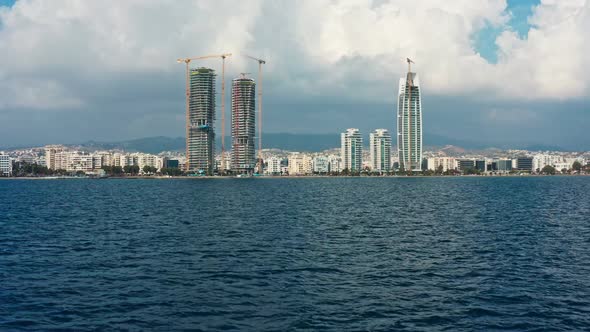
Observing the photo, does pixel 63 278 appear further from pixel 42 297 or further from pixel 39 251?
pixel 39 251

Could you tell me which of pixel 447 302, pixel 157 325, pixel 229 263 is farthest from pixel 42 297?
pixel 447 302

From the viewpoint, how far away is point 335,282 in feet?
95.2

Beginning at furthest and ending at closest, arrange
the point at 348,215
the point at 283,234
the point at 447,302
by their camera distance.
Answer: the point at 348,215, the point at 283,234, the point at 447,302

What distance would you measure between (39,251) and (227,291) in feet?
63.4

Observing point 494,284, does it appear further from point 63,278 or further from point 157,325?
point 63,278

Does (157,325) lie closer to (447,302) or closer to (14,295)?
(14,295)

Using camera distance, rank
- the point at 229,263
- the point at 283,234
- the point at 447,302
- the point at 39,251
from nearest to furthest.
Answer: the point at 447,302 → the point at 229,263 → the point at 39,251 → the point at 283,234

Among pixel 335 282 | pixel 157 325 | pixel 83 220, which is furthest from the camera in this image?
pixel 83 220

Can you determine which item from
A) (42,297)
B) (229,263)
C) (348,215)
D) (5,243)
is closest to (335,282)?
(229,263)

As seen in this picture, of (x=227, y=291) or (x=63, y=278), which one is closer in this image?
(x=227, y=291)

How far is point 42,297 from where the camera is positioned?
26.1 m

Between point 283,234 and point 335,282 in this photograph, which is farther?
point 283,234

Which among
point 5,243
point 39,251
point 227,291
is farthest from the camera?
point 5,243

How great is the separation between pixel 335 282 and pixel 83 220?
4177 cm
